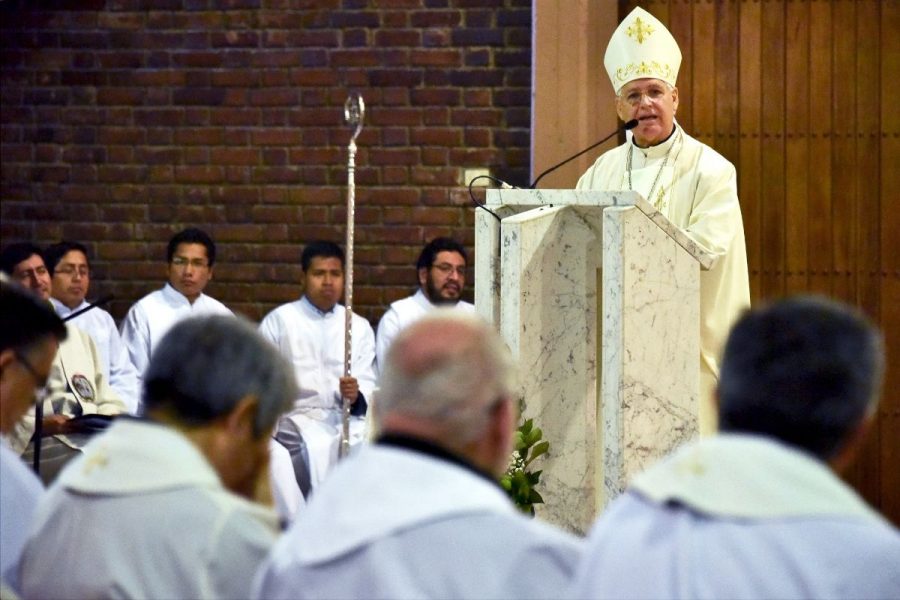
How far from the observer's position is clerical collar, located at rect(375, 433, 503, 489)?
1770mm

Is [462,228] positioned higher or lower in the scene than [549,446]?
higher

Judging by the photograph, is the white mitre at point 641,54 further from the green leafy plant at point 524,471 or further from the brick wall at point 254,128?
the brick wall at point 254,128

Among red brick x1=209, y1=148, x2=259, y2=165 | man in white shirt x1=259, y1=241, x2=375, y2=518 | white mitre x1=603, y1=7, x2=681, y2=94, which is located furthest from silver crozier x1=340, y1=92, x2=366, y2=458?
white mitre x1=603, y1=7, x2=681, y2=94

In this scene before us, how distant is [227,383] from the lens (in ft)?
6.59

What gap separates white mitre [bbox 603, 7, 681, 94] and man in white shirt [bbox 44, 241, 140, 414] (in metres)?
2.84

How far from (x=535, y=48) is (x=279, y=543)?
5342 mm

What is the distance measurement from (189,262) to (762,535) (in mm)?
5711

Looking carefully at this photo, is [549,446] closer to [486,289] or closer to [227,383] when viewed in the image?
[486,289]

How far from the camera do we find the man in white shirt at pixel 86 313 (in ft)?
22.6

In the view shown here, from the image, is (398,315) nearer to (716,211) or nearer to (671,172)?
(671,172)

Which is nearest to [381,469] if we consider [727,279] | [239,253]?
[727,279]

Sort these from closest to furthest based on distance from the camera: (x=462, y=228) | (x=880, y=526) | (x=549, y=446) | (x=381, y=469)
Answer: (x=880, y=526)
(x=381, y=469)
(x=549, y=446)
(x=462, y=228)

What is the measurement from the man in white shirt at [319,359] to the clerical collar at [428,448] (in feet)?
16.4

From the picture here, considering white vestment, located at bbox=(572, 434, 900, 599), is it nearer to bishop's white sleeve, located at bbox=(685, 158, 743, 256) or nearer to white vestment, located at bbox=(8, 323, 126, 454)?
bishop's white sleeve, located at bbox=(685, 158, 743, 256)
